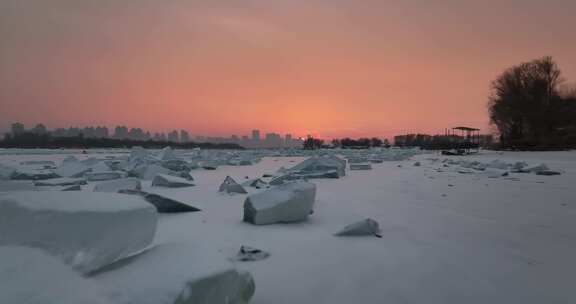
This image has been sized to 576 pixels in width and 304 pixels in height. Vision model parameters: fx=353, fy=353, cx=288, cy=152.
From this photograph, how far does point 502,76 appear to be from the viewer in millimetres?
24891

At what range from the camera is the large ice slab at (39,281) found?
86 centimetres

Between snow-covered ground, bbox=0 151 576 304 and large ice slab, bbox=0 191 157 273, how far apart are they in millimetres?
176

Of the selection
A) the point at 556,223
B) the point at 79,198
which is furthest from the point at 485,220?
the point at 79,198

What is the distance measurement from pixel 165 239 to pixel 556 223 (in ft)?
9.15

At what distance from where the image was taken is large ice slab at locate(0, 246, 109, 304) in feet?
2.83

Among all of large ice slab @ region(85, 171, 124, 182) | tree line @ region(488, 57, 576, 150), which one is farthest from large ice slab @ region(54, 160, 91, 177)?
tree line @ region(488, 57, 576, 150)

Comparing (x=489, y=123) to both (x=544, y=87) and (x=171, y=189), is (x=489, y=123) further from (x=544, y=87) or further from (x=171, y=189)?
(x=171, y=189)

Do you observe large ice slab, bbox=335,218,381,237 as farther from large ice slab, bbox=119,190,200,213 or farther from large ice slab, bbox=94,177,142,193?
large ice slab, bbox=94,177,142,193

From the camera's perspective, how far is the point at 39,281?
3.04 feet

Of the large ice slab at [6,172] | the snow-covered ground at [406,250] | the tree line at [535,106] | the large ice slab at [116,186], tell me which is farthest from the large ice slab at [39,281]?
the tree line at [535,106]

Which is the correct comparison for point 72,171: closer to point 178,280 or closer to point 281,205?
point 281,205

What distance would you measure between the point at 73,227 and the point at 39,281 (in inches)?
12.1

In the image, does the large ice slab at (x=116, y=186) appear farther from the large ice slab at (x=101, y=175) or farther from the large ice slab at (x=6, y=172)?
the large ice slab at (x=6, y=172)

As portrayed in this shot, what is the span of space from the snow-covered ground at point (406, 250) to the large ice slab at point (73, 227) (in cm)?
18
